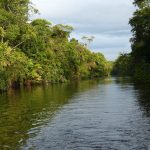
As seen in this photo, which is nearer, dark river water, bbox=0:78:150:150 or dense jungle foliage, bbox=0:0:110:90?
dark river water, bbox=0:78:150:150

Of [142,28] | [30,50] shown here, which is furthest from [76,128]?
[30,50]

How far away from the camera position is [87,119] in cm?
2825

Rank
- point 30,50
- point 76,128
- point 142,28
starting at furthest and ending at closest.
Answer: point 30,50
point 142,28
point 76,128

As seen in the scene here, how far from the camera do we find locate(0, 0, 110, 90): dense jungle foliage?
70.0 m

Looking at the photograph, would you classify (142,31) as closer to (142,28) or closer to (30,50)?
(142,28)

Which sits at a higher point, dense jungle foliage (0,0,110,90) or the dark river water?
dense jungle foliage (0,0,110,90)

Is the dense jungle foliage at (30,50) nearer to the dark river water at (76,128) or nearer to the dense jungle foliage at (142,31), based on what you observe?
the dense jungle foliage at (142,31)

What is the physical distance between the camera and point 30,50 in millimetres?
93562

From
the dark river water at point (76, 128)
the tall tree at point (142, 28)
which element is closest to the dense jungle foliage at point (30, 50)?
the tall tree at point (142, 28)

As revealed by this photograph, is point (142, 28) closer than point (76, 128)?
No

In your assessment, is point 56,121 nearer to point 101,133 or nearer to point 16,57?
point 101,133

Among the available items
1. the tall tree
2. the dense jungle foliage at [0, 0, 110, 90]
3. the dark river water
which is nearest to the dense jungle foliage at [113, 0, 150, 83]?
the tall tree

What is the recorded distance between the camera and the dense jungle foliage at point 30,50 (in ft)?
230

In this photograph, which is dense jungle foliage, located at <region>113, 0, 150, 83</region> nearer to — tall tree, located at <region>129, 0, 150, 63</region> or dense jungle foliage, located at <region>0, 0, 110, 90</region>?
tall tree, located at <region>129, 0, 150, 63</region>
